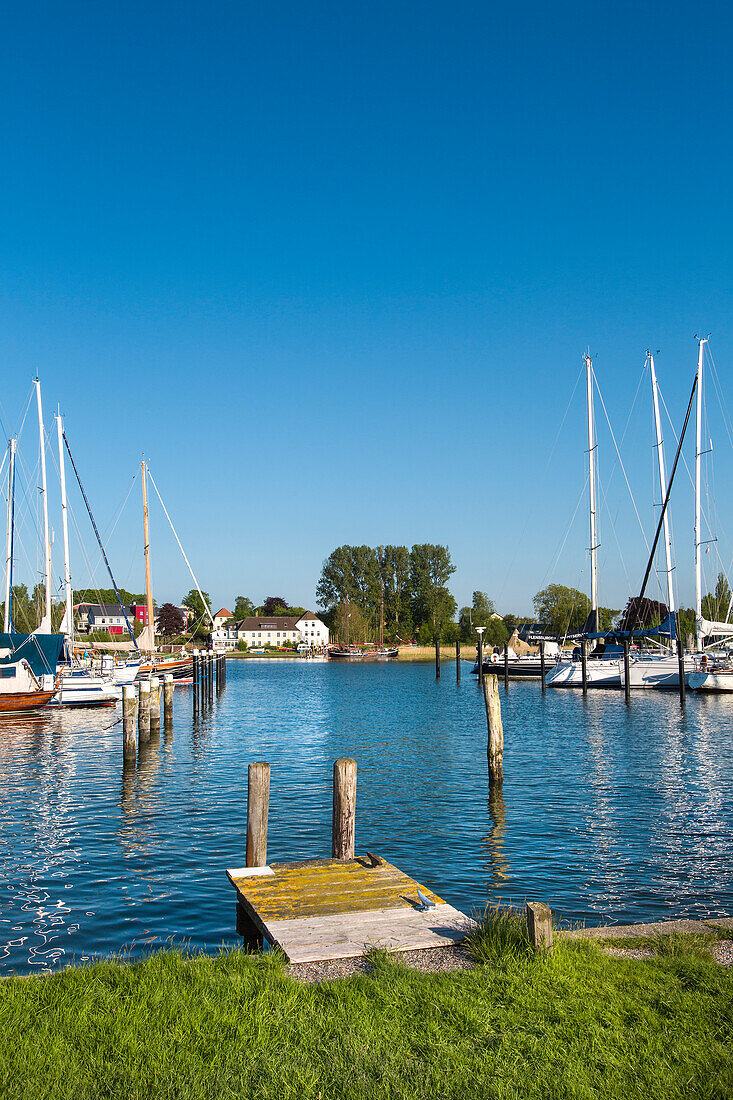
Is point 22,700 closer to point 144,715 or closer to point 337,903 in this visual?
point 144,715

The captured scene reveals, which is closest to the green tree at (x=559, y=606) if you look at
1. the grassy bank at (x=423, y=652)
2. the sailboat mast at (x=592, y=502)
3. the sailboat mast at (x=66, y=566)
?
the grassy bank at (x=423, y=652)

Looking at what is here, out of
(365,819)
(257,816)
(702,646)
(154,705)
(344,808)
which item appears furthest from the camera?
(702,646)

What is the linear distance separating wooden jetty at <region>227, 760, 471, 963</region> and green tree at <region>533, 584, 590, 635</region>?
122793mm

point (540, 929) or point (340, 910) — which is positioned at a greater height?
point (540, 929)

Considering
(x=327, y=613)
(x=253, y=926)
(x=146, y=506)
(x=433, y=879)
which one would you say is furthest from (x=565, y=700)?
(x=327, y=613)

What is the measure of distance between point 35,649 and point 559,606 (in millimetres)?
110345

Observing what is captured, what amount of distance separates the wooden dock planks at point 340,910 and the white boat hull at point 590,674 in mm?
48544

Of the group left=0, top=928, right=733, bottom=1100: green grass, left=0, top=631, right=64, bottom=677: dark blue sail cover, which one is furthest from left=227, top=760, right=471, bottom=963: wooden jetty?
left=0, top=631, right=64, bottom=677: dark blue sail cover

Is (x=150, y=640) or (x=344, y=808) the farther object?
(x=150, y=640)

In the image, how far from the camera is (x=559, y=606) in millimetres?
139750

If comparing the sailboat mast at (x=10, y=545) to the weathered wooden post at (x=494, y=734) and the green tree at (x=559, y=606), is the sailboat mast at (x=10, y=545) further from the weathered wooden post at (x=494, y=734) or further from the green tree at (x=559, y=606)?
the green tree at (x=559, y=606)

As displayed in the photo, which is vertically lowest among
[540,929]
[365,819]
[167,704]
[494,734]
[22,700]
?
[365,819]

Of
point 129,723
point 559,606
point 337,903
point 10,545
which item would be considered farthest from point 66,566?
point 559,606

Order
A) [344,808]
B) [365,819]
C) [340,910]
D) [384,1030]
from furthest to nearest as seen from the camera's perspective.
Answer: [365,819] → [344,808] → [340,910] → [384,1030]
